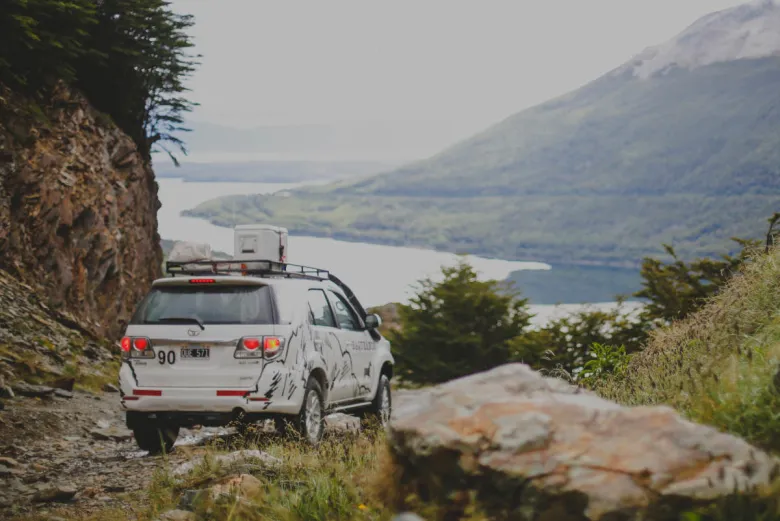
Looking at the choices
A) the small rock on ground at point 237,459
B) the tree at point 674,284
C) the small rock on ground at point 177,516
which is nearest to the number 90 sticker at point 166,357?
the small rock on ground at point 237,459

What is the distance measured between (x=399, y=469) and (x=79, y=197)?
17.8m

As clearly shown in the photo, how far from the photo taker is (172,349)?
9.12 m

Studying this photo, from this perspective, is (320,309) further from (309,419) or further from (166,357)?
(166,357)

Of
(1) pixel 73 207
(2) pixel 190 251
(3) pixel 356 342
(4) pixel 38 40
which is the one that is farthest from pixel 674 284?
(4) pixel 38 40

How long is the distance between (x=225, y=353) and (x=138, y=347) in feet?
3.23

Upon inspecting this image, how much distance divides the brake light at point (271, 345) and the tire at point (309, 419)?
1.96 feet

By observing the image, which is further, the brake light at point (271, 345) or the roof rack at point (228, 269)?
the roof rack at point (228, 269)

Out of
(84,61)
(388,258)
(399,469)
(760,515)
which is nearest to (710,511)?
(760,515)

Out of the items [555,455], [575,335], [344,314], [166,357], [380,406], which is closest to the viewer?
[555,455]

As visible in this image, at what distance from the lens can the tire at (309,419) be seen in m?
9.18

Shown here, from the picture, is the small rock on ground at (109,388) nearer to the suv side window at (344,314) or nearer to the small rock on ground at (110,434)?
the small rock on ground at (110,434)

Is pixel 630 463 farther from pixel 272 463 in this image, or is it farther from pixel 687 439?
pixel 272 463

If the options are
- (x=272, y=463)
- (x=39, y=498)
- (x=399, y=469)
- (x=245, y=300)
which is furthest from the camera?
(x=245, y=300)

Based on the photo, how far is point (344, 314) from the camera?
10984 millimetres
